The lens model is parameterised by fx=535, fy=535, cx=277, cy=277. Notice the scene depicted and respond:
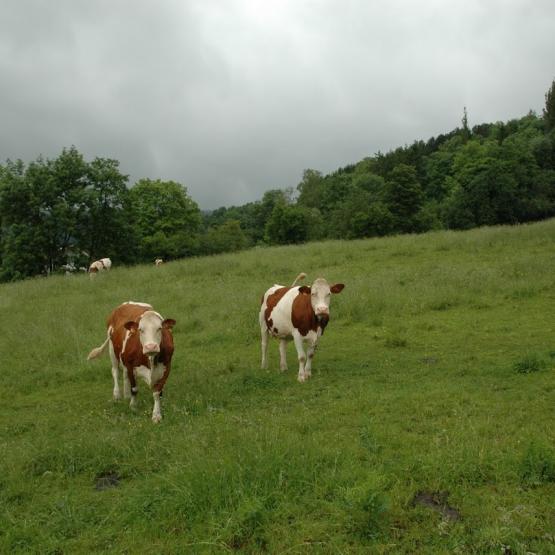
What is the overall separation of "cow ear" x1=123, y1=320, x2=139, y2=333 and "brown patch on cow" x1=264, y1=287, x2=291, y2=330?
316cm

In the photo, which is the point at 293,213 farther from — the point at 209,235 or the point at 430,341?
the point at 430,341

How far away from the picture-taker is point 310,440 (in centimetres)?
596

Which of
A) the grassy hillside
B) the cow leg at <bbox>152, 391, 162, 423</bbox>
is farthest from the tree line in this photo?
the cow leg at <bbox>152, 391, 162, 423</bbox>

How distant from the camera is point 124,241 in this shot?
41.1 m

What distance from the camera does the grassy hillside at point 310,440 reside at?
14.6 ft

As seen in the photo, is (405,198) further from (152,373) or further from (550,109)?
(152,373)

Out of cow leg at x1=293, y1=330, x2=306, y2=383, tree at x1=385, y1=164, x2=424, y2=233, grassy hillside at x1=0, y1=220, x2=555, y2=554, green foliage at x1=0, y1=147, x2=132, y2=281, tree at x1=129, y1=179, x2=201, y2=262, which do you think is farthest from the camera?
tree at x1=385, y1=164, x2=424, y2=233

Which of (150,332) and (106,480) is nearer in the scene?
(106,480)

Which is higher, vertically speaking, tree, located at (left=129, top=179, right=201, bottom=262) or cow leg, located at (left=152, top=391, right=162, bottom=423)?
tree, located at (left=129, top=179, right=201, bottom=262)

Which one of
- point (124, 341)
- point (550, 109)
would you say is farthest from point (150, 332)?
point (550, 109)

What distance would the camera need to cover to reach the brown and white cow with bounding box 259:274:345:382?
9.91 metres

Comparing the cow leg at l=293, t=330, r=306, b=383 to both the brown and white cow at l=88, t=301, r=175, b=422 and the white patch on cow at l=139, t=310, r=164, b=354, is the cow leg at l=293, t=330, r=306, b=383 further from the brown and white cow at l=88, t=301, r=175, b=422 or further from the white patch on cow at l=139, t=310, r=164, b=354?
the white patch on cow at l=139, t=310, r=164, b=354

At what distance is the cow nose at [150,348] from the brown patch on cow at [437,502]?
168 inches

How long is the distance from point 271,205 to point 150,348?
10863 cm
